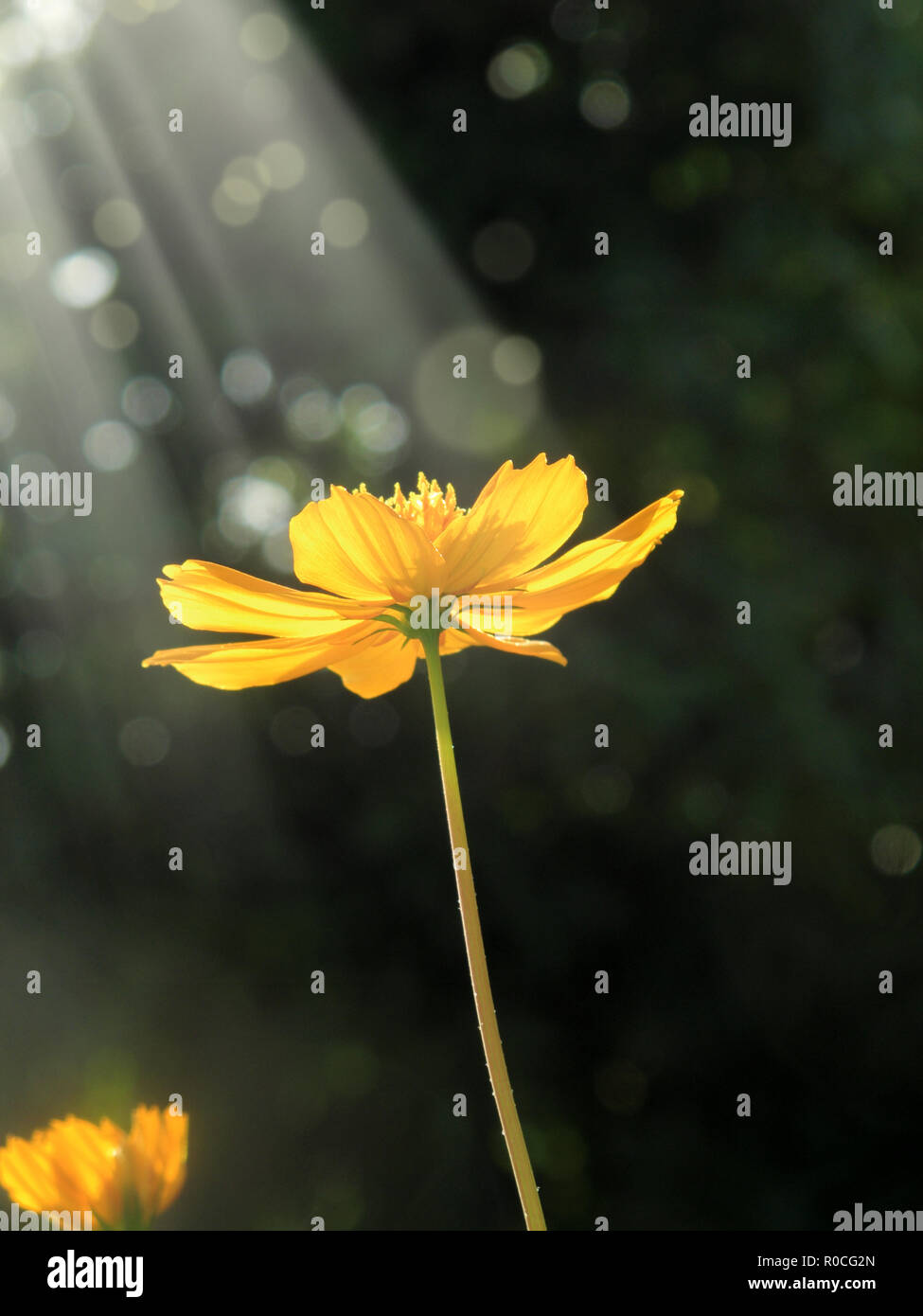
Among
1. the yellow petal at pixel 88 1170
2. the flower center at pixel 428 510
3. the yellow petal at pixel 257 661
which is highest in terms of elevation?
the flower center at pixel 428 510

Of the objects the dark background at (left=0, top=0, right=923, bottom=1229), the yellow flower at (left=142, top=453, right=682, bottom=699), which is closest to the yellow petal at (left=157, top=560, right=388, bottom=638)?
the yellow flower at (left=142, top=453, right=682, bottom=699)

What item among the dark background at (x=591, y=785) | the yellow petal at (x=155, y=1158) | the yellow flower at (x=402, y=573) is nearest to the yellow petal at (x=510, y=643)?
the yellow flower at (x=402, y=573)

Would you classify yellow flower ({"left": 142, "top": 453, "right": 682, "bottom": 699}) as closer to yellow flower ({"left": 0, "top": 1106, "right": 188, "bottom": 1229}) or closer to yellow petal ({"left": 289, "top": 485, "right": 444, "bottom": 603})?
yellow petal ({"left": 289, "top": 485, "right": 444, "bottom": 603})

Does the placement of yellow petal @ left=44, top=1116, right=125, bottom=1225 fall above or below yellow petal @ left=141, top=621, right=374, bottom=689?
below

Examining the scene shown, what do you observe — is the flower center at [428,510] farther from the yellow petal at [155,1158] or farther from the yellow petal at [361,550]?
the yellow petal at [155,1158]

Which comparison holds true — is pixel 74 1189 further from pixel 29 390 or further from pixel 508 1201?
pixel 29 390

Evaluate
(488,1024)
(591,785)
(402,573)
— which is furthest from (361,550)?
(591,785)

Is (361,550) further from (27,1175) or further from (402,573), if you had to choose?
(27,1175)

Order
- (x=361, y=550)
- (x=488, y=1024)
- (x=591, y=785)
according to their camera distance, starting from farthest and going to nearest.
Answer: (x=591, y=785) < (x=361, y=550) < (x=488, y=1024)
